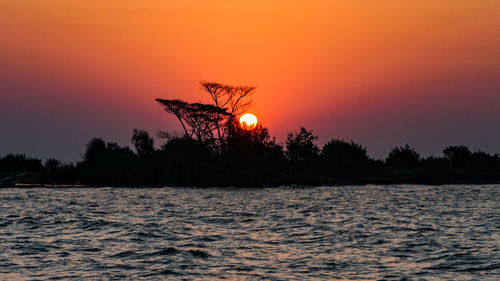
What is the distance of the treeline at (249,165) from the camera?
99562 mm

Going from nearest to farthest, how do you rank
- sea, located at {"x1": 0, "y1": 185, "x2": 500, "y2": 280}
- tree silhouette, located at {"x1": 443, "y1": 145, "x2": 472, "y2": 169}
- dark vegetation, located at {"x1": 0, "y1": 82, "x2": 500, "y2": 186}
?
sea, located at {"x1": 0, "y1": 185, "x2": 500, "y2": 280} → dark vegetation, located at {"x1": 0, "y1": 82, "x2": 500, "y2": 186} → tree silhouette, located at {"x1": 443, "y1": 145, "x2": 472, "y2": 169}

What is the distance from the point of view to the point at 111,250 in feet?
62.3

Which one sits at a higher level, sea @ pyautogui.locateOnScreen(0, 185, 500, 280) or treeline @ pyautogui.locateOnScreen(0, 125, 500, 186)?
treeline @ pyautogui.locateOnScreen(0, 125, 500, 186)

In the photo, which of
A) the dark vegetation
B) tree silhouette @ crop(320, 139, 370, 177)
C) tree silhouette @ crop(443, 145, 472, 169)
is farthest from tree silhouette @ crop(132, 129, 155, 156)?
tree silhouette @ crop(443, 145, 472, 169)

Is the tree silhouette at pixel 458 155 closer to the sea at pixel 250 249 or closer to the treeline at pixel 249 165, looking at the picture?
the treeline at pixel 249 165

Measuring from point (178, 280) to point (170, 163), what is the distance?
91.4 metres

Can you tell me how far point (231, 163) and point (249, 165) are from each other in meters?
3.30

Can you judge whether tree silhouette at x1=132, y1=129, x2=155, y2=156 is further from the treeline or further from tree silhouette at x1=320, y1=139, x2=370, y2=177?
tree silhouette at x1=320, y1=139, x2=370, y2=177

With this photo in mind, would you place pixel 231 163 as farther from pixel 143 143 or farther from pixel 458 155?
pixel 458 155

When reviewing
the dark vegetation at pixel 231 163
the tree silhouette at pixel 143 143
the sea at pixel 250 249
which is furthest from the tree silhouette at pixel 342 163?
the sea at pixel 250 249

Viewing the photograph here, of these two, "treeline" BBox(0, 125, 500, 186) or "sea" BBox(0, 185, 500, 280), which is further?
"treeline" BBox(0, 125, 500, 186)

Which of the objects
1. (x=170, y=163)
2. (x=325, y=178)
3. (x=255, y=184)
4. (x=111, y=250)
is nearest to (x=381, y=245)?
(x=111, y=250)

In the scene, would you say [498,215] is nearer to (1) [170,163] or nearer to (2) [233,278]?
(2) [233,278]

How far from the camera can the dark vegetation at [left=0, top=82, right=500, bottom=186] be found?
9906 cm
